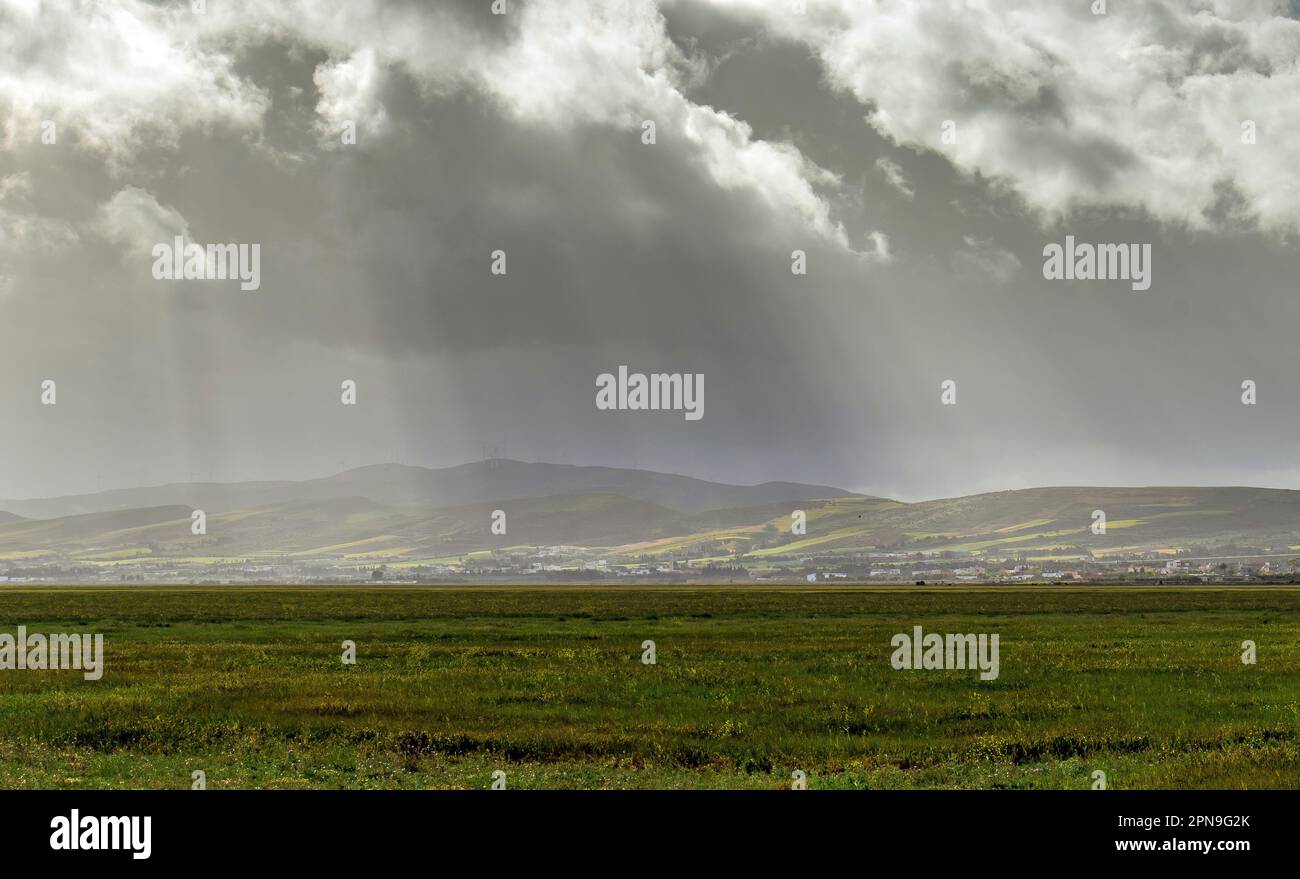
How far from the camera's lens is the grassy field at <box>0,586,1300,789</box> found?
20672mm

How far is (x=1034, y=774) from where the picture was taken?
Answer: 2036 centimetres
